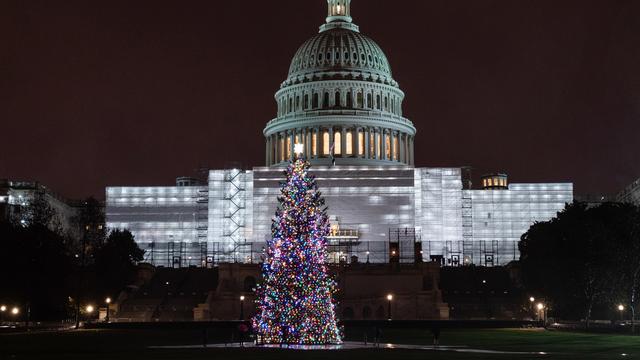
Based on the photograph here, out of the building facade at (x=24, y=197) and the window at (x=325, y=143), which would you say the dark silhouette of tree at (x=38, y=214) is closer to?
the building facade at (x=24, y=197)

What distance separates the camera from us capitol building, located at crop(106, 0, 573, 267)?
14788 centimetres

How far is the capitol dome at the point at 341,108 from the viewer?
529 feet

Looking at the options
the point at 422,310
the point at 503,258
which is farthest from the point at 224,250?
the point at 422,310

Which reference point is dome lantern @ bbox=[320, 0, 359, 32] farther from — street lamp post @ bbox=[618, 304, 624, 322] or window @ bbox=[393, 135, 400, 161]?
street lamp post @ bbox=[618, 304, 624, 322]

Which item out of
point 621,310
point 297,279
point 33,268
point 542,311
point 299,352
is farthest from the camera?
point 542,311

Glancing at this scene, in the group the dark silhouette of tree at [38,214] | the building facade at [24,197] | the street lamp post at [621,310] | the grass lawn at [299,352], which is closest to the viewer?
the grass lawn at [299,352]

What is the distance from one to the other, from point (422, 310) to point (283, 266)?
49942 mm

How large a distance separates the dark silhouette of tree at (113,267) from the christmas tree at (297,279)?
51124 millimetres

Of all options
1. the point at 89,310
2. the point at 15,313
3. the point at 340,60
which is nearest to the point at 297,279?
the point at 15,313

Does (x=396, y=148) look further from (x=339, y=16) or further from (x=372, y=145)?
(x=339, y=16)

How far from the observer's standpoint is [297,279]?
53781 millimetres

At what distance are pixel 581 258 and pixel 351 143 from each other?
7442 centimetres

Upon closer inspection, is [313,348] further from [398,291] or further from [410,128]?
[410,128]

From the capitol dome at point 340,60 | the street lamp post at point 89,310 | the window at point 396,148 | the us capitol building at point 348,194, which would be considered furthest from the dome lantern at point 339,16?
the street lamp post at point 89,310
